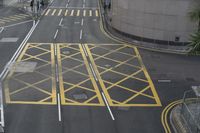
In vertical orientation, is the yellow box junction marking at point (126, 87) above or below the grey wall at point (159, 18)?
below

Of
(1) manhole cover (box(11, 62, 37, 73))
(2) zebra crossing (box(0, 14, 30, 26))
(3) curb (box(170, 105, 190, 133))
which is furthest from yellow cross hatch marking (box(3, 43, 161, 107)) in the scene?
(2) zebra crossing (box(0, 14, 30, 26))

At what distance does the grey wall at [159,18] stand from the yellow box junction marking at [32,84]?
1205cm

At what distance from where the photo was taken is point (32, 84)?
29.5m

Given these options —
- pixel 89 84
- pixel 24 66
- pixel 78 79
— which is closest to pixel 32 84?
pixel 78 79

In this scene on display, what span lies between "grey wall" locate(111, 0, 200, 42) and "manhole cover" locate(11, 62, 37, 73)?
582 inches

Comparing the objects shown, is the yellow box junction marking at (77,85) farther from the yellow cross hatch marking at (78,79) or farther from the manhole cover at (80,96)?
the manhole cover at (80,96)

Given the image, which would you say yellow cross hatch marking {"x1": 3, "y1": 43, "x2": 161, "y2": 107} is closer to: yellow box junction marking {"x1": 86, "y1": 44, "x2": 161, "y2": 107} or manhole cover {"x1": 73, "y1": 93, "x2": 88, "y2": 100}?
yellow box junction marking {"x1": 86, "y1": 44, "x2": 161, "y2": 107}

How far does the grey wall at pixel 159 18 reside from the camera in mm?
39625

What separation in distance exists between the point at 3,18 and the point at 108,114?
115 ft

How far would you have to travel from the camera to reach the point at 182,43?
1613 inches

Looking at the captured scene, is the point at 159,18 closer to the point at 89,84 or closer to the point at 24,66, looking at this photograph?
the point at 89,84

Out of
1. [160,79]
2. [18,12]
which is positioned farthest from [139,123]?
[18,12]

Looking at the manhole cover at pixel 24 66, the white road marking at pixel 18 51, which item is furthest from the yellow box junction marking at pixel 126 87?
the white road marking at pixel 18 51

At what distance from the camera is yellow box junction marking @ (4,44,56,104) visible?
87.7ft
